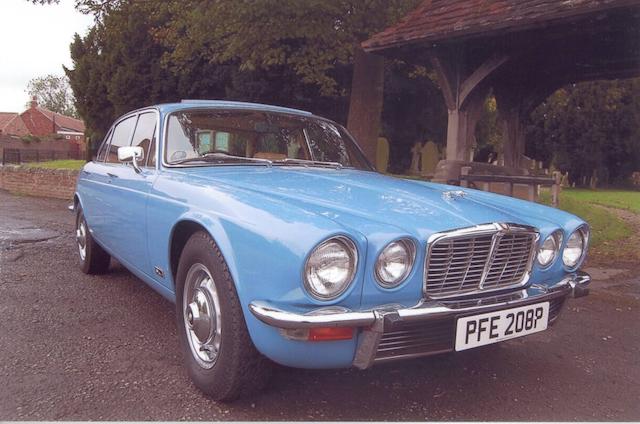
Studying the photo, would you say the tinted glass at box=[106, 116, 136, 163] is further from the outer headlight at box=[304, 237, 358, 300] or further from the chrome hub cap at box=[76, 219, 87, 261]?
the outer headlight at box=[304, 237, 358, 300]

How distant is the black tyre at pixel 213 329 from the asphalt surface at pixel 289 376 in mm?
130

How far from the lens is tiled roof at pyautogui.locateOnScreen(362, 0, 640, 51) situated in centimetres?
572

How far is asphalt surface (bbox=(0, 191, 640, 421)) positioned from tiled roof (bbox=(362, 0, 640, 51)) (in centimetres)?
327

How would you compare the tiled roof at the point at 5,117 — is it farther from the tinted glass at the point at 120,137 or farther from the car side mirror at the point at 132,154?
the car side mirror at the point at 132,154

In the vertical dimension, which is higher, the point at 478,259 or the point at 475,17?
the point at 475,17

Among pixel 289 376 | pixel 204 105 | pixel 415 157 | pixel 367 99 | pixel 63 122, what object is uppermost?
pixel 63 122

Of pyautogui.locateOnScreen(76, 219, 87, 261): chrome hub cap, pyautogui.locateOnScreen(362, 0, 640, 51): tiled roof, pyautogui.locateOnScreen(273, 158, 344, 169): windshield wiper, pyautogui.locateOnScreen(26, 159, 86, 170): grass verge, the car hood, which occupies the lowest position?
pyautogui.locateOnScreen(76, 219, 87, 261): chrome hub cap

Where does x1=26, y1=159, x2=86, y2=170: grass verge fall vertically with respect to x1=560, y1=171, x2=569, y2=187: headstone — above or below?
above

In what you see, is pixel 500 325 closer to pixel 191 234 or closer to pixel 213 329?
pixel 213 329

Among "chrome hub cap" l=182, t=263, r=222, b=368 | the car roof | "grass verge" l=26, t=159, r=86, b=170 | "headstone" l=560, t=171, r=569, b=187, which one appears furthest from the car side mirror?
"headstone" l=560, t=171, r=569, b=187

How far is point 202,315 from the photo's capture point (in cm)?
263

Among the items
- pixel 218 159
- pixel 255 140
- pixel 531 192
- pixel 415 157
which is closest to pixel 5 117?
pixel 415 157

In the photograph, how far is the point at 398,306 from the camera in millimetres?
2215

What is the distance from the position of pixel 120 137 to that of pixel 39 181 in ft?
34.7
